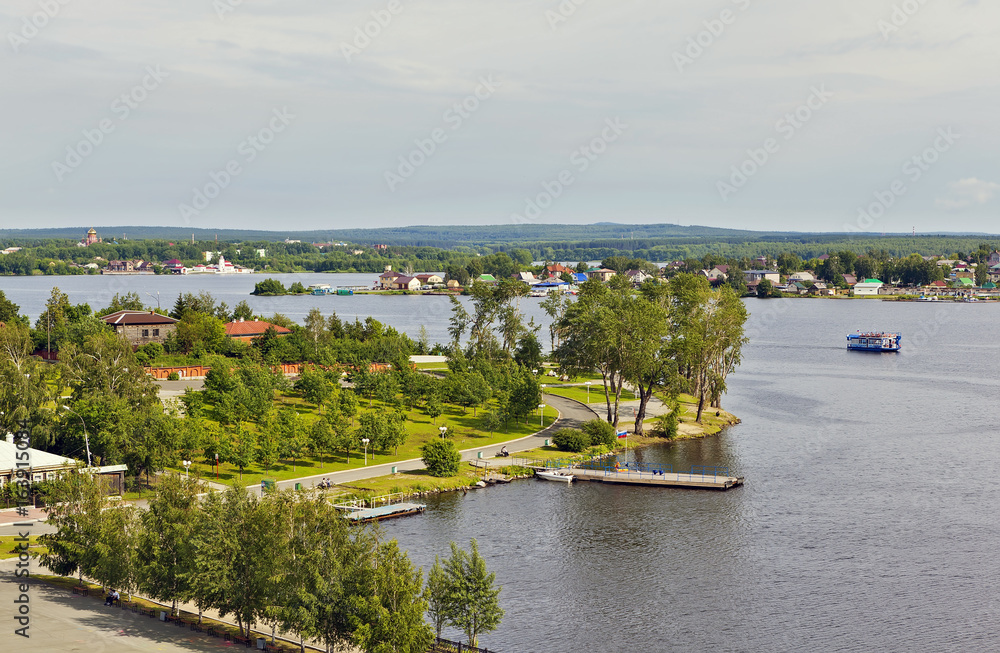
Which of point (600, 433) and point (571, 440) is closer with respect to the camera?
point (571, 440)

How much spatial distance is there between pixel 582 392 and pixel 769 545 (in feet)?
153

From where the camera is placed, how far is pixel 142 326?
104 metres

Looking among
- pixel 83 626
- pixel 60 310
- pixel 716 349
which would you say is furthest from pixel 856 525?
pixel 60 310

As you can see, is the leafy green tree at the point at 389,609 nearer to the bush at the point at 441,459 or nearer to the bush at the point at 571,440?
the bush at the point at 441,459

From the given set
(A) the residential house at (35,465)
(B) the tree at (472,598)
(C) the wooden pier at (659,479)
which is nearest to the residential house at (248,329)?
(A) the residential house at (35,465)

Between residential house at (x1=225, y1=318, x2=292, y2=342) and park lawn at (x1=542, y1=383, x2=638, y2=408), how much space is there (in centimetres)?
3080

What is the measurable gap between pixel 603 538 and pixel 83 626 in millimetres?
27694

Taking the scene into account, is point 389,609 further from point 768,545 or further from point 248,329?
point 248,329

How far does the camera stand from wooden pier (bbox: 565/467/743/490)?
6525cm

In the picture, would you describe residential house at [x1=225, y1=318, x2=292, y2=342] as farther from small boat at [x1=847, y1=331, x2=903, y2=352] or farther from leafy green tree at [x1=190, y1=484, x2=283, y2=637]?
small boat at [x1=847, y1=331, x2=903, y2=352]

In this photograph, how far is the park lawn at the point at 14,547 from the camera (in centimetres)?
4516

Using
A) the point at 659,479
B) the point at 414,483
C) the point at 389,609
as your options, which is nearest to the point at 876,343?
the point at 659,479

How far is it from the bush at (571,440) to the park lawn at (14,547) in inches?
1497

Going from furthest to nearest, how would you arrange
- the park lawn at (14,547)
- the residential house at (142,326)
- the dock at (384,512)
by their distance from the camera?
the residential house at (142,326)
the dock at (384,512)
the park lawn at (14,547)
